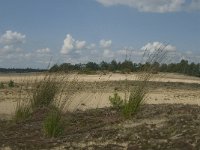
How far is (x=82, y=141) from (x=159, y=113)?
2.31m

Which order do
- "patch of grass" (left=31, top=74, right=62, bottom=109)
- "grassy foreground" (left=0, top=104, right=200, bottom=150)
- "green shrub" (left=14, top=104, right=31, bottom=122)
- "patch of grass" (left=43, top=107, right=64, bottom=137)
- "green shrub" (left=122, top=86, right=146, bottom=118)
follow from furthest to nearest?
"patch of grass" (left=31, top=74, right=62, bottom=109)
"green shrub" (left=14, top=104, right=31, bottom=122)
"green shrub" (left=122, top=86, right=146, bottom=118)
"patch of grass" (left=43, top=107, right=64, bottom=137)
"grassy foreground" (left=0, top=104, right=200, bottom=150)

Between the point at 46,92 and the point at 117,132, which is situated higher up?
the point at 46,92

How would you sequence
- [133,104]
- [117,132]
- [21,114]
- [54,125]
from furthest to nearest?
[21,114]
[133,104]
[54,125]
[117,132]

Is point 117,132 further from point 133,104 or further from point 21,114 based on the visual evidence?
point 21,114

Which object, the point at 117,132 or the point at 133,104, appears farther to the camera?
the point at 133,104

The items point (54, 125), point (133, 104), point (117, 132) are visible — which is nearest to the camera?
point (117, 132)

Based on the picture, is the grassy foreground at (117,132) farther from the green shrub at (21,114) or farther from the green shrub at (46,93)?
the green shrub at (46,93)

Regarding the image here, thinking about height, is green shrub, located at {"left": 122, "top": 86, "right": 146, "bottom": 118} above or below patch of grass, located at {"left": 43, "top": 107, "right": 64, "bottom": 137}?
above

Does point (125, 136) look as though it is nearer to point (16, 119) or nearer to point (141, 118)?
point (141, 118)

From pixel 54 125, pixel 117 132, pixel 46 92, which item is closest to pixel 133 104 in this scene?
pixel 117 132

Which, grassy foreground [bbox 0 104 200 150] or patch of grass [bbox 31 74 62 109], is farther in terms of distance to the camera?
patch of grass [bbox 31 74 62 109]

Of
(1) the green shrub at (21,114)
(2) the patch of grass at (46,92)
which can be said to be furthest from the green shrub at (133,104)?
(2) the patch of grass at (46,92)

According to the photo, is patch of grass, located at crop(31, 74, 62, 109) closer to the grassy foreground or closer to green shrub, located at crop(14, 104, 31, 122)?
green shrub, located at crop(14, 104, 31, 122)

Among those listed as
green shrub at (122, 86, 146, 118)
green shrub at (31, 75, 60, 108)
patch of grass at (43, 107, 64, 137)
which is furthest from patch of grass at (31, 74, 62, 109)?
patch of grass at (43, 107, 64, 137)
